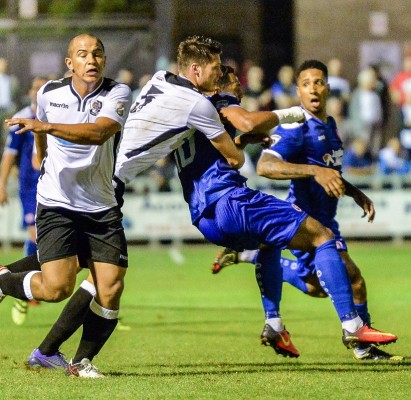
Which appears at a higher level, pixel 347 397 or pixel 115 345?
pixel 347 397

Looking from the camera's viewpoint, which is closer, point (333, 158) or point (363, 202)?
point (363, 202)

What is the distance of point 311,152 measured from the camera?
9516mm

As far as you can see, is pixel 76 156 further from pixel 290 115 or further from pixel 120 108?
pixel 290 115

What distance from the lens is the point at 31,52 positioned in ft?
83.6

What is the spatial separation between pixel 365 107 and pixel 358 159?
1.20 m

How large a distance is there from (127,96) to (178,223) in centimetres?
1330

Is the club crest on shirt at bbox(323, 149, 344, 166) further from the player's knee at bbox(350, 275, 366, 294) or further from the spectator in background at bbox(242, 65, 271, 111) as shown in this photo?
the spectator in background at bbox(242, 65, 271, 111)

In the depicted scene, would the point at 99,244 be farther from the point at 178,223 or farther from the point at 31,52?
the point at 31,52

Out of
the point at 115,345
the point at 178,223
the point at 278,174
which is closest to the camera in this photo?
the point at 278,174

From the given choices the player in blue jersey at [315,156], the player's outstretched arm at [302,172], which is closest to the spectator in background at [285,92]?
the player in blue jersey at [315,156]

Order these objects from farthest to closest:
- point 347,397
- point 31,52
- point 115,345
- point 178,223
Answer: point 31,52, point 178,223, point 115,345, point 347,397

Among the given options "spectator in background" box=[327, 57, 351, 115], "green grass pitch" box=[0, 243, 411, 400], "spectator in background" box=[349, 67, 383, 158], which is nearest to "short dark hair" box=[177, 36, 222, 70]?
"green grass pitch" box=[0, 243, 411, 400]

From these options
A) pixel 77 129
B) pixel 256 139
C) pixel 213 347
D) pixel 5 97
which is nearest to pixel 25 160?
pixel 213 347

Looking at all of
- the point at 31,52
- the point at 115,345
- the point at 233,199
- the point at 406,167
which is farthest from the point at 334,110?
the point at 233,199
